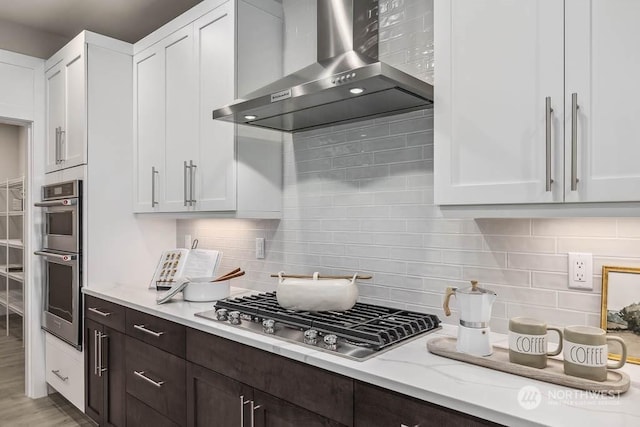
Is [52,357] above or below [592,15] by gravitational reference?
below

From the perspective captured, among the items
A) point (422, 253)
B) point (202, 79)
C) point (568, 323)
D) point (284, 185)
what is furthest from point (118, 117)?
point (568, 323)

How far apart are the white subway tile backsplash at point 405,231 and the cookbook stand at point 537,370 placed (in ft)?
1.02

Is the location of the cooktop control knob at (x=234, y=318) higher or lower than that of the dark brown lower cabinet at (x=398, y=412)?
higher

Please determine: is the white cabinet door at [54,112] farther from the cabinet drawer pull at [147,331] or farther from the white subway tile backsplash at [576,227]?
the white subway tile backsplash at [576,227]

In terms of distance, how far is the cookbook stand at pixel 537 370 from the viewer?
3.69 feet

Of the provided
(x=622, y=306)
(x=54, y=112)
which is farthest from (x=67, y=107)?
(x=622, y=306)

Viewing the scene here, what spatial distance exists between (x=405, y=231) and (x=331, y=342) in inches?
27.6

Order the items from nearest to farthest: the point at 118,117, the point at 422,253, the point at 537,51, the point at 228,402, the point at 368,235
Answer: the point at 537,51 → the point at 228,402 → the point at 422,253 → the point at 368,235 → the point at 118,117

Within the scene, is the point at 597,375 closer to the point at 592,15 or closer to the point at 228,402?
the point at 592,15

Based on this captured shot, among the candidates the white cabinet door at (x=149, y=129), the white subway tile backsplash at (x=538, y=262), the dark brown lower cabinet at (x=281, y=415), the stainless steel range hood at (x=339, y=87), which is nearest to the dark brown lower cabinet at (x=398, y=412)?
the dark brown lower cabinet at (x=281, y=415)

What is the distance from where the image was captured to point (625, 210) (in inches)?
44.4

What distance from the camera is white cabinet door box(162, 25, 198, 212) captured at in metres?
2.52

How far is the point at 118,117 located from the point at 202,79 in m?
0.90

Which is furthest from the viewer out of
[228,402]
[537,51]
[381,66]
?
[228,402]
